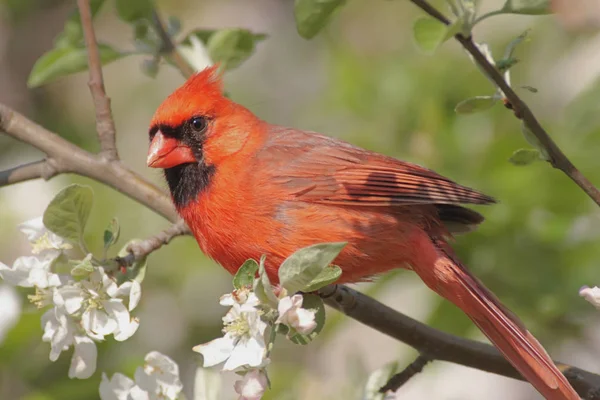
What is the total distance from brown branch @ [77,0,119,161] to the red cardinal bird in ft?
0.53

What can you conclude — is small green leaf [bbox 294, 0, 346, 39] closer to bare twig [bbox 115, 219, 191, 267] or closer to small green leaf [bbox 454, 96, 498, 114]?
small green leaf [bbox 454, 96, 498, 114]

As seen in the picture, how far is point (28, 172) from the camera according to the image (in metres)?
2.77

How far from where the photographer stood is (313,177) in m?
3.00

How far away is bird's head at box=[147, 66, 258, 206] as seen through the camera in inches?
118

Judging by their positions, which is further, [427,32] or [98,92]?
[98,92]

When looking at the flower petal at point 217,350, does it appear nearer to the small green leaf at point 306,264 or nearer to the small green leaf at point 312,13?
the small green leaf at point 306,264

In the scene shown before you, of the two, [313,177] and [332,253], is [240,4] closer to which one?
[313,177]

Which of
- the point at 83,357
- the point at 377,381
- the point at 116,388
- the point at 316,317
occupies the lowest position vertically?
the point at 377,381

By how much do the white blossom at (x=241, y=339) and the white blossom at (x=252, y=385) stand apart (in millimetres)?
34

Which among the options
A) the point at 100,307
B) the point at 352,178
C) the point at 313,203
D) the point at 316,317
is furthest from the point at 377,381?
the point at 100,307

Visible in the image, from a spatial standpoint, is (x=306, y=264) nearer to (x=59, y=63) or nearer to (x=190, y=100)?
(x=190, y=100)

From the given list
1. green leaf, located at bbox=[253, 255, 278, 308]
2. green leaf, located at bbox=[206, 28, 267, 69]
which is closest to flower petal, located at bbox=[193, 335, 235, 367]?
green leaf, located at bbox=[253, 255, 278, 308]

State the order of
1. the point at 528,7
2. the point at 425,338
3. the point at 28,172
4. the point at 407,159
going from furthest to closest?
the point at 407,159 → the point at 28,172 → the point at 425,338 → the point at 528,7

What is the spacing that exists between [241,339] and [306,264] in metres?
0.24
